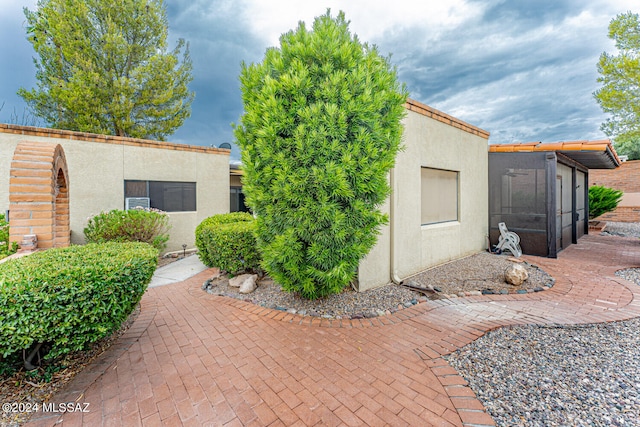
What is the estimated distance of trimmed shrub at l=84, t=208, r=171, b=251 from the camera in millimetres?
6750

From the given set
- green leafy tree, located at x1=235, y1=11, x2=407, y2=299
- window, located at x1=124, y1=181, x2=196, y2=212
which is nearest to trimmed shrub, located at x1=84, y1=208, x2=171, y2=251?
window, located at x1=124, y1=181, x2=196, y2=212

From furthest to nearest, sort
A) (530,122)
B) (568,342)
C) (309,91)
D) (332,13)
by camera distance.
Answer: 1. (530,122)
2. (332,13)
3. (309,91)
4. (568,342)

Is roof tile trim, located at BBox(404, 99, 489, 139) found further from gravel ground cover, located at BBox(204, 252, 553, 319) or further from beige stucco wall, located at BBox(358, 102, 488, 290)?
gravel ground cover, located at BBox(204, 252, 553, 319)

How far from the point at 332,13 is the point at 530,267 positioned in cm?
667

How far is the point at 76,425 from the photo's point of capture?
197cm

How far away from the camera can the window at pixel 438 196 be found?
6102 millimetres

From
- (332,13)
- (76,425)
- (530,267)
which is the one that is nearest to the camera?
(76,425)

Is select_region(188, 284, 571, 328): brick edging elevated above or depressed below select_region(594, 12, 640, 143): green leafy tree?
below

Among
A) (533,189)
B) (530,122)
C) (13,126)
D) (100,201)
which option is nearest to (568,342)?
(533,189)

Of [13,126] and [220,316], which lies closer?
[220,316]

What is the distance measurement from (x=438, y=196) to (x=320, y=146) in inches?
165

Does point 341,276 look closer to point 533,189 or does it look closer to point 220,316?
point 220,316

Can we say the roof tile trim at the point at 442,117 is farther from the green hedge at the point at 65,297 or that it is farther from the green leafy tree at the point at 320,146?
the green hedge at the point at 65,297

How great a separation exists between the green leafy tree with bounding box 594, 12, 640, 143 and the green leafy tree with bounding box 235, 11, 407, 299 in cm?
1712
